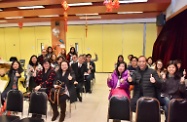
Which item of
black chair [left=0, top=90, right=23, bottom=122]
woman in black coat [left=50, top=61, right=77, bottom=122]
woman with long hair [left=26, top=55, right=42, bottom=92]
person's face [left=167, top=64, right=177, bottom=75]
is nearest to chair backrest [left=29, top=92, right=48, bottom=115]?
black chair [left=0, top=90, right=23, bottom=122]

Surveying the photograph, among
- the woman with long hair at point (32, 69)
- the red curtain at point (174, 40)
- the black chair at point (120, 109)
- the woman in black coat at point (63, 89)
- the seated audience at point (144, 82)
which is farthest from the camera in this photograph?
the red curtain at point (174, 40)

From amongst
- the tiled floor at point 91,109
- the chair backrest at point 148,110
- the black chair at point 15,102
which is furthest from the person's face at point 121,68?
the black chair at point 15,102

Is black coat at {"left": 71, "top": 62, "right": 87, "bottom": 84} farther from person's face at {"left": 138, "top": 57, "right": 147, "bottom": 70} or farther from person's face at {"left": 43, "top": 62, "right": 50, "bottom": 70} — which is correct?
person's face at {"left": 138, "top": 57, "right": 147, "bottom": 70}

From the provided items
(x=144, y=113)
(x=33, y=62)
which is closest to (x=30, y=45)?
(x=33, y=62)

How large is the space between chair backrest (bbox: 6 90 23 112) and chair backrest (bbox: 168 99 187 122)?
2.42m

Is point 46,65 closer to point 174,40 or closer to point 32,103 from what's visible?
point 32,103

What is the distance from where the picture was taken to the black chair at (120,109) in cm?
288

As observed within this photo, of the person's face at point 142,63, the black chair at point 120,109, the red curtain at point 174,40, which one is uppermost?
the red curtain at point 174,40

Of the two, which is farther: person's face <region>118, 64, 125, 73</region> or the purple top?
person's face <region>118, 64, 125, 73</region>

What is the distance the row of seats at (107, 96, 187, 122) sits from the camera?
8.81 ft

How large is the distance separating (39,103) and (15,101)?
17.7 inches

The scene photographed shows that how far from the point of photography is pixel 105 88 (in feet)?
22.1

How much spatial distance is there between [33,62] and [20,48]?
7.12 m

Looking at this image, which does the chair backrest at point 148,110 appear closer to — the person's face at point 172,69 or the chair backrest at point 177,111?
the chair backrest at point 177,111
